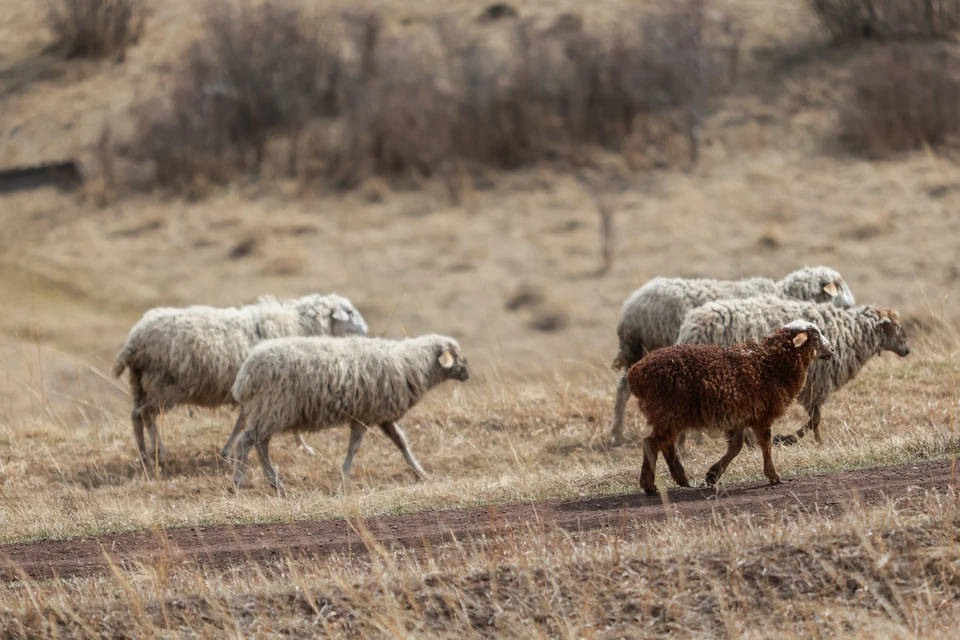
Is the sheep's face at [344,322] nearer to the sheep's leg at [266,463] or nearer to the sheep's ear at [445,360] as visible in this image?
the sheep's ear at [445,360]

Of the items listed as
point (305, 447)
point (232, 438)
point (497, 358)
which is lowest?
point (497, 358)

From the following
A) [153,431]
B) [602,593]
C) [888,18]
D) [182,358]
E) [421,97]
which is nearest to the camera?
[602,593]

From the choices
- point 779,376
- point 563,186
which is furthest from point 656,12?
point 779,376

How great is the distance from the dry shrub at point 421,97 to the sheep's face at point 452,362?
21.3 metres

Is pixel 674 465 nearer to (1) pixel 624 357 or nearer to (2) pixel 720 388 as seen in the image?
(2) pixel 720 388

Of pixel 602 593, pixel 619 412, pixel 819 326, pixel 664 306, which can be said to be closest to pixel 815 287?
pixel 819 326

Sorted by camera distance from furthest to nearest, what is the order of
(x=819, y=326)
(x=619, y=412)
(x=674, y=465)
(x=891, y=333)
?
(x=619, y=412), (x=891, y=333), (x=819, y=326), (x=674, y=465)

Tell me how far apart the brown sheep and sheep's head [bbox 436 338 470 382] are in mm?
3020

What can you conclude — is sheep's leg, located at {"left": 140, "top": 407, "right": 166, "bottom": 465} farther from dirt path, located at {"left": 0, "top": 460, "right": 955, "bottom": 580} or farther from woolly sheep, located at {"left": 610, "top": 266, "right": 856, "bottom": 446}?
woolly sheep, located at {"left": 610, "top": 266, "right": 856, "bottom": 446}

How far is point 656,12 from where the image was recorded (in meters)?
35.1

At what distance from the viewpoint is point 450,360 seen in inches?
433

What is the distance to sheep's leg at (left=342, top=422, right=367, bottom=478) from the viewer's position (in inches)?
413

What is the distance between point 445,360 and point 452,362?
0.28 feet

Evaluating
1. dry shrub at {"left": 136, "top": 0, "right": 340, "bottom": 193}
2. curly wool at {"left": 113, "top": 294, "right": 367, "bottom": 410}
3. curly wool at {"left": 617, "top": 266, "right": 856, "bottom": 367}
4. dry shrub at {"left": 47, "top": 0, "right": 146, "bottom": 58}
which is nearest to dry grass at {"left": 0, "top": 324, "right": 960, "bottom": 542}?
curly wool at {"left": 113, "top": 294, "right": 367, "bottom": 410}
